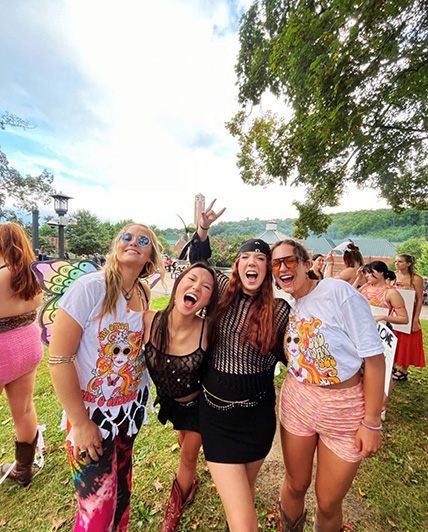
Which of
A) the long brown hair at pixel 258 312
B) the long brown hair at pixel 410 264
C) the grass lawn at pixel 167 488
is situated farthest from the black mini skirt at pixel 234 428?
the long brown hair at pixel 410 264

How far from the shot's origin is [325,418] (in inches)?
62.7

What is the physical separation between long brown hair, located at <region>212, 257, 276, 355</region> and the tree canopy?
3.03m

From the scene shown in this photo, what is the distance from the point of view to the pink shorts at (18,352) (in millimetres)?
2125

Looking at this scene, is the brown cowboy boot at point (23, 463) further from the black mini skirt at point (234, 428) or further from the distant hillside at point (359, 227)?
the distant hillside at point (359, 227)

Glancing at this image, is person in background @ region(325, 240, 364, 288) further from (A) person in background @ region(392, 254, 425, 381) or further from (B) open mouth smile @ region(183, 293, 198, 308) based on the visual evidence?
(B) open mouth smile @ region(183, 293, 198, 308)

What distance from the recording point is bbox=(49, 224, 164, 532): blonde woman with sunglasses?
1413 mm

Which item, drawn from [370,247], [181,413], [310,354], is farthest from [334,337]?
[370,247]

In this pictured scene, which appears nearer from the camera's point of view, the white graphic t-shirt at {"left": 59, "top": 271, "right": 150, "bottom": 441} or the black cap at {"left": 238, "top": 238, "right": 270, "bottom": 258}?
the white graphic t-shirt at {"left": 59, "top": 271, "right": 150, "bottom": 441}

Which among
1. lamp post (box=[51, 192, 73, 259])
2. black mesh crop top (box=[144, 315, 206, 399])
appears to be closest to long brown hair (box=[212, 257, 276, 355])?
black mesh crop top (box=[144, 315, 206, 399])

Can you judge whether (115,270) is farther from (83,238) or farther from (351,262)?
(83,238)

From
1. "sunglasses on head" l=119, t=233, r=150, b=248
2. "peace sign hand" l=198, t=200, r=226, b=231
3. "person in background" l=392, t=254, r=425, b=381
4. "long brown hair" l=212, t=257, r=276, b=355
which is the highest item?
"peace sign hand" l=198, t=200, r=226, b=231

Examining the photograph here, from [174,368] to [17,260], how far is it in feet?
5.75

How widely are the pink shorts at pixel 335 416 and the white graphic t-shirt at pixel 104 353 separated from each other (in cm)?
128

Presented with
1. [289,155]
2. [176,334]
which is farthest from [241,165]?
[176,334]
